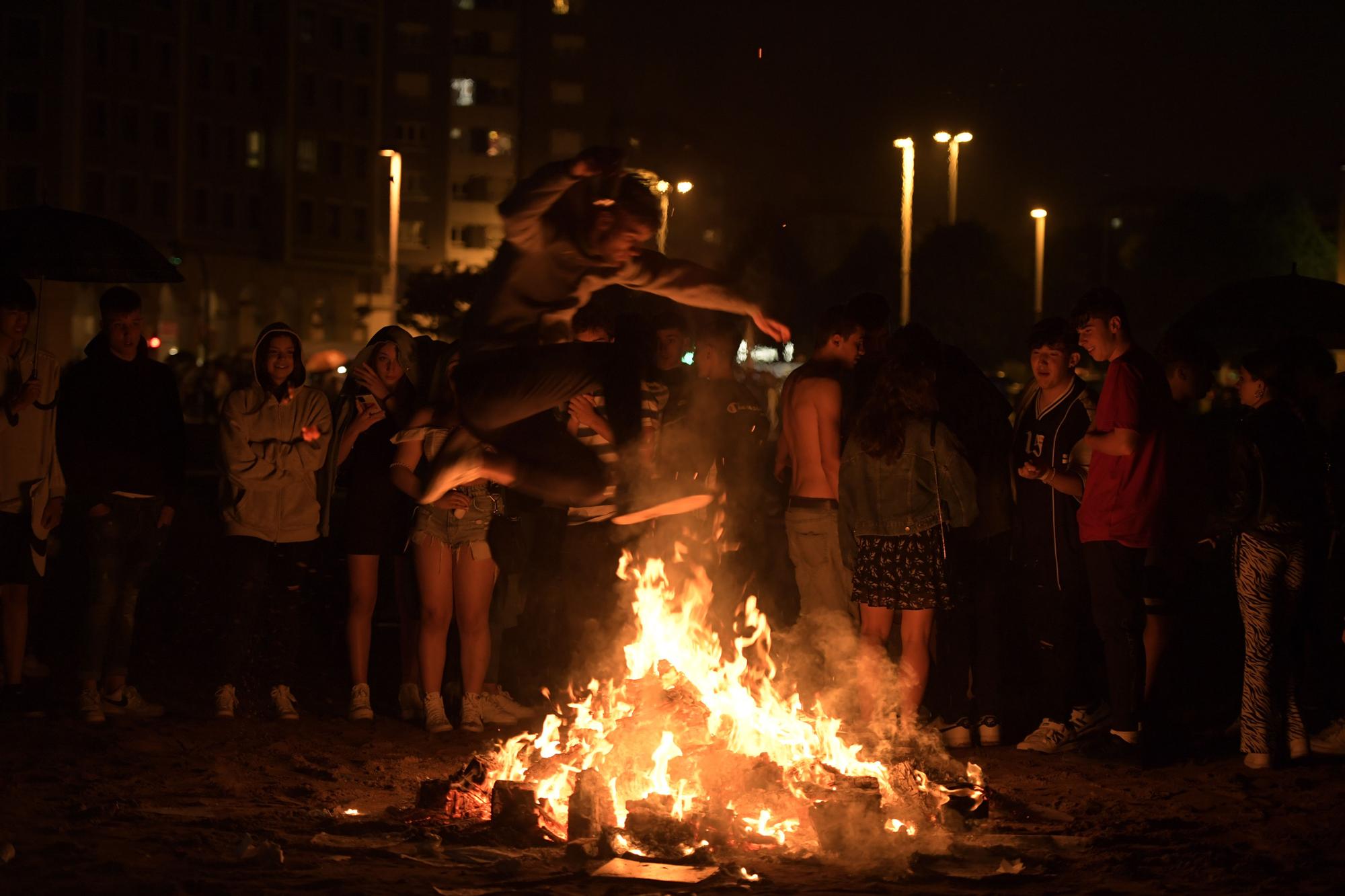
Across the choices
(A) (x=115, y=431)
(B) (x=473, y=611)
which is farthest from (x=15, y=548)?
(B) (x=473, y=611)

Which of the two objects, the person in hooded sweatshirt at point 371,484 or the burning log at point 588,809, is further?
the person in hooded sweatshirt at point 371,484

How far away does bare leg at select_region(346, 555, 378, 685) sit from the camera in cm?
827

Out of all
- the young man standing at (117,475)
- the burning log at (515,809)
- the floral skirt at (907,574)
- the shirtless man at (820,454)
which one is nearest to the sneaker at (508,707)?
the shirtless man at (820,454)

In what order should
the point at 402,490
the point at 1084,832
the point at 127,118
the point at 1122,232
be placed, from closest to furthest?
the point at 1084,832
the point at 402,490
the point at 127,118
the point at 1122,232

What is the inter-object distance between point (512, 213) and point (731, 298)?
115 centimetres

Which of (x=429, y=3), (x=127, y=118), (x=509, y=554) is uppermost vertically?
(x=429, y=3)

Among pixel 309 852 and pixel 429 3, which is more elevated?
pixel 429 3

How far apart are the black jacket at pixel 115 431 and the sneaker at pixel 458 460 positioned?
2362 millimetres

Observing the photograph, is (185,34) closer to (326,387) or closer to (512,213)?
(326,387)

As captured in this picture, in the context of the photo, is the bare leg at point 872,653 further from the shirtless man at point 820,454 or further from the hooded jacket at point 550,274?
the hooded jacket at point 550,274

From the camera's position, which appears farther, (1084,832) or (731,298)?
(731,298)

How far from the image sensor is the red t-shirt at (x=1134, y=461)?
7.35 metres

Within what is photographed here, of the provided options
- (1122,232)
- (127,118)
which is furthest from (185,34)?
(1122,232)

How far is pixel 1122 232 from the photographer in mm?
118000
